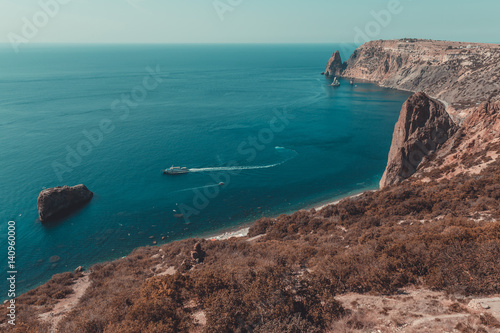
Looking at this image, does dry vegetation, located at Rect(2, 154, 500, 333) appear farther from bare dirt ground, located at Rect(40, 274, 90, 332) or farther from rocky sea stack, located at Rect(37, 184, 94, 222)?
rocky sea stack, located at Rect(37, 184, 94, 222)

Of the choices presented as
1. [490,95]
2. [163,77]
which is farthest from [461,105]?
[163,77]

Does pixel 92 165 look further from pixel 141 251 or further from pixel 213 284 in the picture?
pixel 213 284

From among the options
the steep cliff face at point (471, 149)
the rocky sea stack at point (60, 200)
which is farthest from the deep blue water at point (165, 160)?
the steep cliff face at point (471, 149)

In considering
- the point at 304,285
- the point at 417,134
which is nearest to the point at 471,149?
the point at 417,134

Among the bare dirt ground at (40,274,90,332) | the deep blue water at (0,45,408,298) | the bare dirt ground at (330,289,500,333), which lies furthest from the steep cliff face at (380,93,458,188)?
the bare dirt ground at (40,274,90,332)

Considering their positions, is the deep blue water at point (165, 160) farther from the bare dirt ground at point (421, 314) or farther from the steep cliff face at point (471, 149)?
the bare dirt ground at point (421, 314)

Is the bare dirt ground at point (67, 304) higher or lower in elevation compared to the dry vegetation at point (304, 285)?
lower
